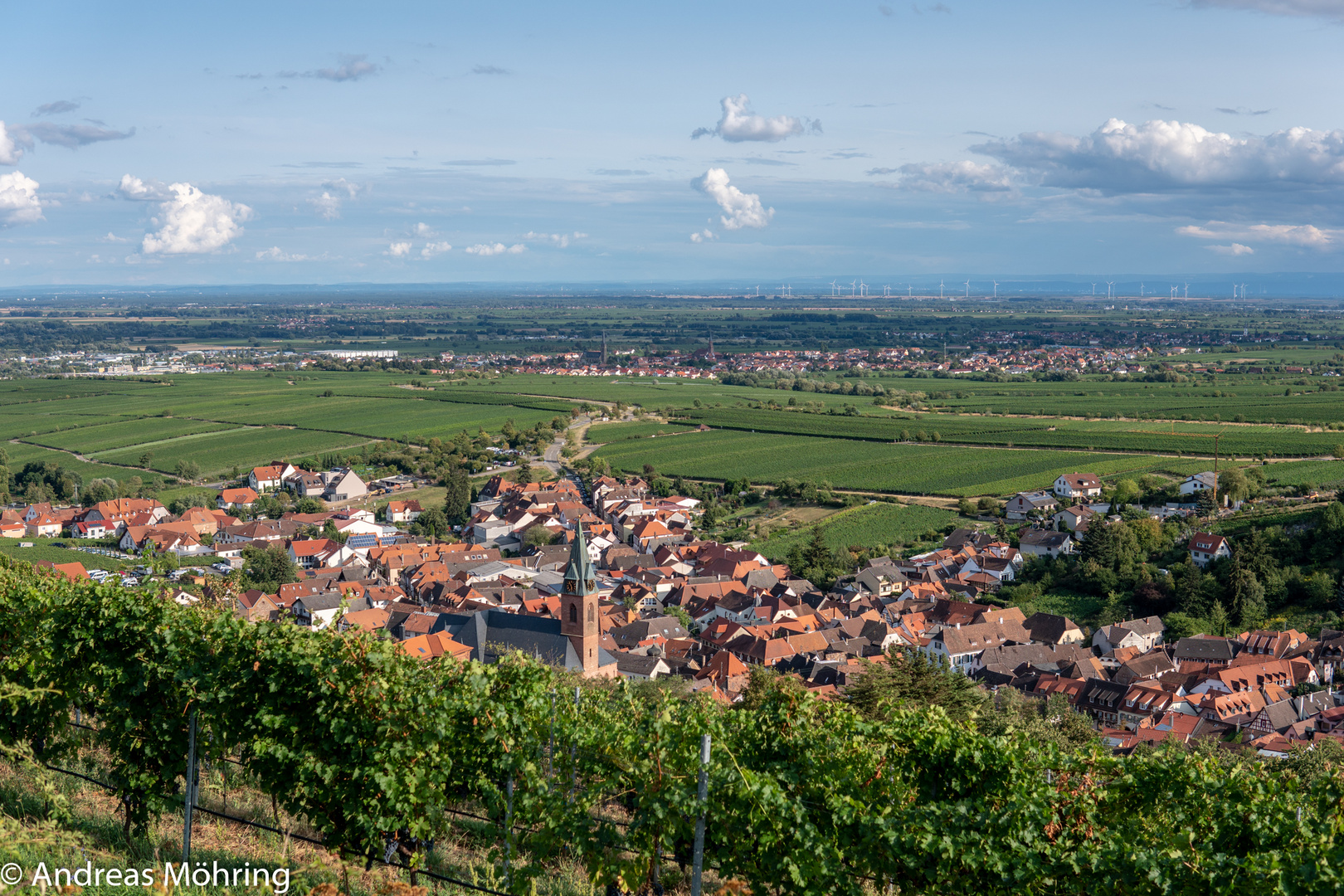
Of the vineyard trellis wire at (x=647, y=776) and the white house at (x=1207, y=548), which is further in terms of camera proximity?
the white house at (x=1207, y=548)

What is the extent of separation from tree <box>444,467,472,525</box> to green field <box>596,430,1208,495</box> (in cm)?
1444

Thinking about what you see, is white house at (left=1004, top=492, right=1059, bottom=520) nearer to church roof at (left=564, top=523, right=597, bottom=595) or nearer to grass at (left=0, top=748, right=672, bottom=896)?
church roof at (left=564, top=523, right=597, bottom=595)

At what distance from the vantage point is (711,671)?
34.3 m

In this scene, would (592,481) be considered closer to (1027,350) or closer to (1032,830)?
(1032,830)

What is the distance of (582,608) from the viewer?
3198cm

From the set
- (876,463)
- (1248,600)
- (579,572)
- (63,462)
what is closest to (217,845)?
(579,572)

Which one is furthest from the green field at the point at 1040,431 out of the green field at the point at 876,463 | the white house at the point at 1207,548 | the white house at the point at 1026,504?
the white house at the point at 1207,548

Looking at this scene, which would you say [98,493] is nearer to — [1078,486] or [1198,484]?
[1078,486]

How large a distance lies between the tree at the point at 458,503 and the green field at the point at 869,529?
19415 mm

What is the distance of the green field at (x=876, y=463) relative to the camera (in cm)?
6962

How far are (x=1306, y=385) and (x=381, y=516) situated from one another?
3993 inches

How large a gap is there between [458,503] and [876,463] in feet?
102

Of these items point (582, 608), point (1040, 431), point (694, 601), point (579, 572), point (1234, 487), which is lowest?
point (694, 601)

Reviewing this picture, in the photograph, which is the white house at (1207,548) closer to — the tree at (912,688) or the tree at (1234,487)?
the tree at (1234,487)
